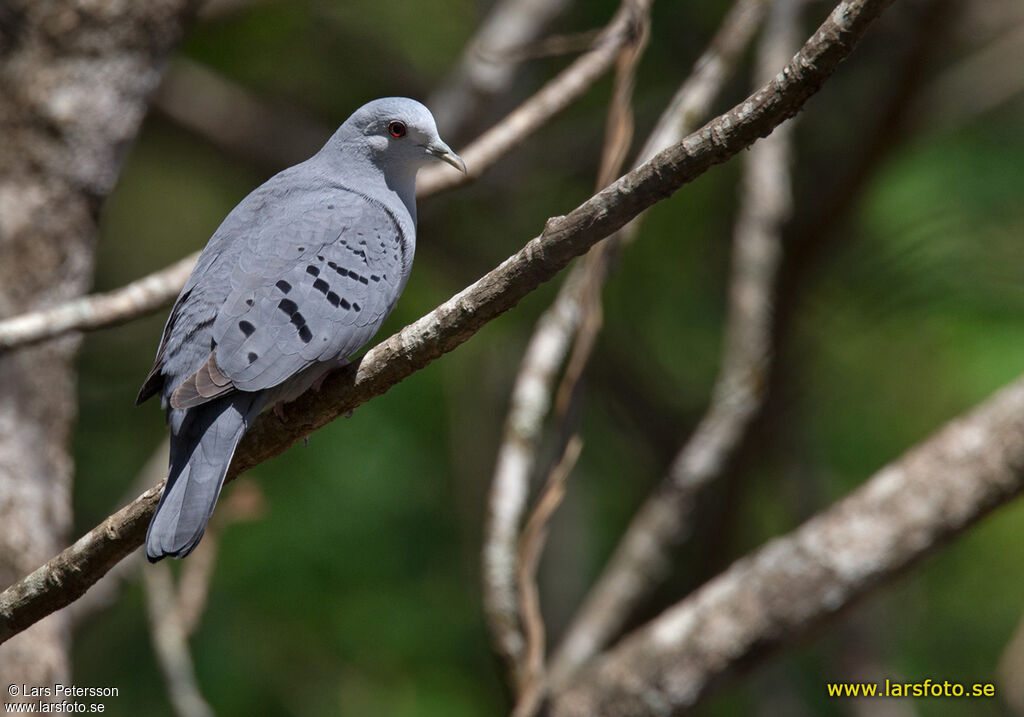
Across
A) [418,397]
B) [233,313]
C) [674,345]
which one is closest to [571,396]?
[233,313]

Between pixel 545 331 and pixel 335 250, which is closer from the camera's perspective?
pixel 335 250

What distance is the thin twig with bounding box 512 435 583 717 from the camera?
379 cm

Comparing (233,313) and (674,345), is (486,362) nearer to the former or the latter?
(674,345)

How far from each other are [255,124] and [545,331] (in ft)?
9.84

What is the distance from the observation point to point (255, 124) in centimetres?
654

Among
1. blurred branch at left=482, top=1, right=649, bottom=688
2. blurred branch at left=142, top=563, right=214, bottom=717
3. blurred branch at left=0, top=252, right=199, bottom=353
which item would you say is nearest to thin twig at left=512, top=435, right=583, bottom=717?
blurred branch at left=482, top=1, right=649, bottom=688

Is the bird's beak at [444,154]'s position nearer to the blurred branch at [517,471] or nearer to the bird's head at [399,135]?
the bird's head at [399,135]

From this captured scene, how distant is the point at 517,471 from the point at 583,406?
1.51m

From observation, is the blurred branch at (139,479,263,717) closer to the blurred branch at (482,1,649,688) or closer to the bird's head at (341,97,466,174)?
the blurred branch at (482,1,649,688)

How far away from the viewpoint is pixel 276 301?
3127mm

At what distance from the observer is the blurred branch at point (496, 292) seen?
2.20 metres

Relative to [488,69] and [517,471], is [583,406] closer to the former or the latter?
[517,471]

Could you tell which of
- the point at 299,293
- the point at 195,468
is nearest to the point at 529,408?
the point at 299,293

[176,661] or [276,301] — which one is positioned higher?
[276,301]
